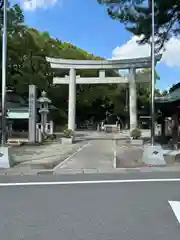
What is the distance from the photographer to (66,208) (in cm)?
745

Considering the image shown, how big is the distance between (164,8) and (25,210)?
1912 centimetres

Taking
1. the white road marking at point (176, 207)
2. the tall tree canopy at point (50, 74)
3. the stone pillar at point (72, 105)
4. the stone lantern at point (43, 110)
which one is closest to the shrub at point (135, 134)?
the stone pillar at point (72, 105)

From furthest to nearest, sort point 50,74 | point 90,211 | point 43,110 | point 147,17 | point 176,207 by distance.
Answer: point 50,74
point 43,110
point 147,17
point 176,207
point 90,211

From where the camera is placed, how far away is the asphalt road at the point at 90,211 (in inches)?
225

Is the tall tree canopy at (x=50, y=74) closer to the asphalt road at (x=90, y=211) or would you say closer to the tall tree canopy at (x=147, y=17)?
the tall tree canopy at (x=147, y=17)

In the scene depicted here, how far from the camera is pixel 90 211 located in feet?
A: 23.5

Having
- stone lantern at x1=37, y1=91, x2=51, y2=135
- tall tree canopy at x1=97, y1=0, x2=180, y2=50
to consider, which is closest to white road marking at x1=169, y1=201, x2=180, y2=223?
tall tree canopy at x1=97, y1=0, x2=180, y2=50

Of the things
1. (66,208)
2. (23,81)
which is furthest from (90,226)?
(23,81)

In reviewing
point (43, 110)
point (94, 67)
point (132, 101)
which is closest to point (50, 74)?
point (43, 110)

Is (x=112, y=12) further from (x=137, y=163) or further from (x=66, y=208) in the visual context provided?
(x=66, y=208)

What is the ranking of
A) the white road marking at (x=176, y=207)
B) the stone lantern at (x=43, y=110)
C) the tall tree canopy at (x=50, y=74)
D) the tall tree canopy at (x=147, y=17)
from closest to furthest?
the white road marking at (x=176, y=207)
the tall tree canopy at (x=147, y=17)
the stone lantern at (x=43, y=110)
the tall tree canopy at (x=50, y=74)

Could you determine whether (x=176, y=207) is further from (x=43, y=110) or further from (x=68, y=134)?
(x=43, y=110)

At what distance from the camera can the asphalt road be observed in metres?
5.71

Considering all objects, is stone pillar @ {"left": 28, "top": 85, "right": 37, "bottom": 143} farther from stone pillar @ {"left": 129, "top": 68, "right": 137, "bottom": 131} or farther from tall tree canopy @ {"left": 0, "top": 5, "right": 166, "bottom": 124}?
stone pillar @ {"left": 129, "top": 68, "right": 137, "bottom": 131}
